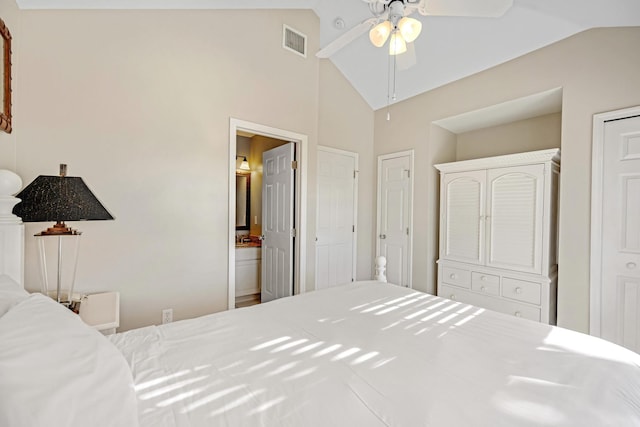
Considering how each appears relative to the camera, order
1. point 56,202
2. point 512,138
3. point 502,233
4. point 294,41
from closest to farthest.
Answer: point 56,202
point 502,233
point 294,41
point 512,138

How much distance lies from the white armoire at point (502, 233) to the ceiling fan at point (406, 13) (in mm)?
1635

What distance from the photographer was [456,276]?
323cm

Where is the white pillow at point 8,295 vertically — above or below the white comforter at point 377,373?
above

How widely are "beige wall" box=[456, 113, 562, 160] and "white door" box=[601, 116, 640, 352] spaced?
0.81m

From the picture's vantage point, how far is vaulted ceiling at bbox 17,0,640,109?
85.2 inches

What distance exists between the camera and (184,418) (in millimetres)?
778

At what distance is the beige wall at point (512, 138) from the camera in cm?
308

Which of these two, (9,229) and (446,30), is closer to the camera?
(9,229)

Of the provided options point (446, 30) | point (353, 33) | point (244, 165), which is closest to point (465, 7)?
point (353, 33)

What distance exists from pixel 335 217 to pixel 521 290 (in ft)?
6.99

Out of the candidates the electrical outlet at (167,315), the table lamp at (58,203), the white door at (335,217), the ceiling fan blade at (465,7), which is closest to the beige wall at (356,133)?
the white door at (335,217)

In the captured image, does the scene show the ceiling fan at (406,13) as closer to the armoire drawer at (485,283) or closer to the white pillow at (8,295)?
the white pillow at (8,295)

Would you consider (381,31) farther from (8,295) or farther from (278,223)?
(278,223)

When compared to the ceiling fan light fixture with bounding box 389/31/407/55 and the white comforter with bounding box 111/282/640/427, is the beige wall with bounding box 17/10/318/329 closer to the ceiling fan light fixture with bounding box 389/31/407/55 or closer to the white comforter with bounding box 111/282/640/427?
the white comforter with bounding box 111/282/640/427
